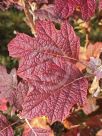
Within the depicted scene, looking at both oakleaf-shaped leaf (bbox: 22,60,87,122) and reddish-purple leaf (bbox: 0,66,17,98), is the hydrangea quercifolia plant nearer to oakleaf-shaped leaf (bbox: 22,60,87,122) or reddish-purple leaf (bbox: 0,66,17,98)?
oakleaf-shaped leaf (bbox: 22,60,87,122)

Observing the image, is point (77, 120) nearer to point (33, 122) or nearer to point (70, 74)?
point (33, 122)

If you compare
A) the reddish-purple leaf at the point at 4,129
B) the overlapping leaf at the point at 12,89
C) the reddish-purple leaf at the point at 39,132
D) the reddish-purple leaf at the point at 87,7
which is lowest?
the reddish-purple leaf at the point at 39,132

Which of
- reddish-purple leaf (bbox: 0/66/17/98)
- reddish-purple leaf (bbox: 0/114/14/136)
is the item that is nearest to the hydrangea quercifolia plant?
reddish-purple leaf (bbox: 0/114/14/136)

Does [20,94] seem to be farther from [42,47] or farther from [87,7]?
[87,7]

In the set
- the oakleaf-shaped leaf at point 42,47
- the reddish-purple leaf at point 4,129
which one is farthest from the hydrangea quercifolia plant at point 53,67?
the reddish-purple leaf at point 4,129

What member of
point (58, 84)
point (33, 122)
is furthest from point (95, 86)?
point (58, 84)

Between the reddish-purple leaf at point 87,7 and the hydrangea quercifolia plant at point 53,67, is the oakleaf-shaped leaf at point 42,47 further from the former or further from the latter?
the reddish-purple leaf at point 87,7

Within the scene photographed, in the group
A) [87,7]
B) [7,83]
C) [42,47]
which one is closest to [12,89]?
[7,83]
